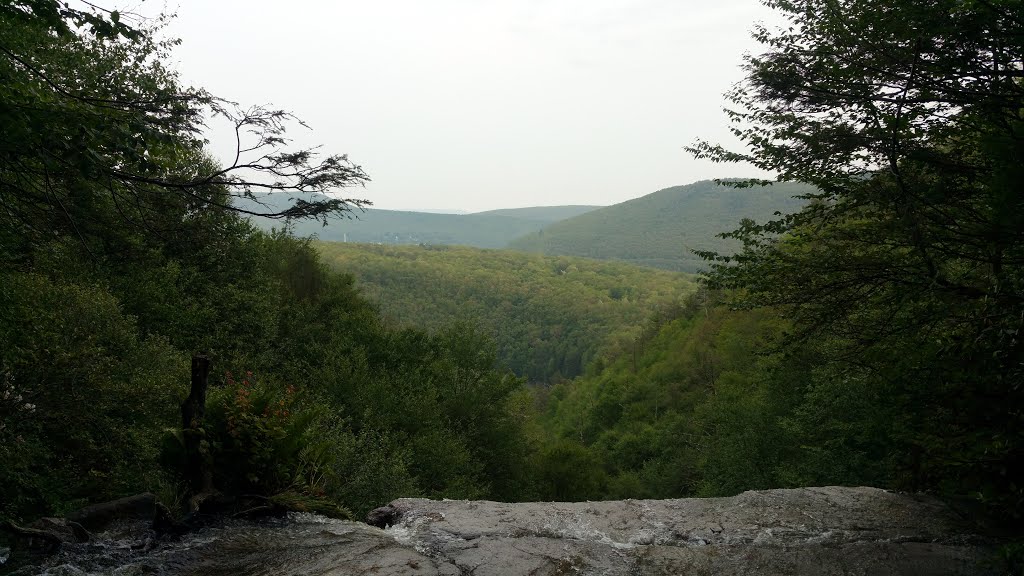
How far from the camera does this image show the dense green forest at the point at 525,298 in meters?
113

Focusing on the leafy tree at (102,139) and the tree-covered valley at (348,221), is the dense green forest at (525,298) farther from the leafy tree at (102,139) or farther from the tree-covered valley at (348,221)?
the leafy tree at (102,139)

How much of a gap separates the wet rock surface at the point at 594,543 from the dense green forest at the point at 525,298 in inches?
3281

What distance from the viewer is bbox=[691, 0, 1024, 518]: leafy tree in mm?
5379

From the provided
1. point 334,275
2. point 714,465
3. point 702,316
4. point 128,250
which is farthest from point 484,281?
point 128,250

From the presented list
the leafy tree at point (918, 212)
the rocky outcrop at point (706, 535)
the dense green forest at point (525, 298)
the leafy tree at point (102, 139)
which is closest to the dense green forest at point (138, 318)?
the leafy tree at point (102, 139)

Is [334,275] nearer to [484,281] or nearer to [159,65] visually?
[159,65]


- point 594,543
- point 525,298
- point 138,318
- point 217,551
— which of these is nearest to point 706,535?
point 594,543

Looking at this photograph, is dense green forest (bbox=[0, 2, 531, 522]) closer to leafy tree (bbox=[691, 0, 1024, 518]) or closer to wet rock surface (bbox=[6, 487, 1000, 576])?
wet rock surface (bbox=[6, 487, 1000, 576])

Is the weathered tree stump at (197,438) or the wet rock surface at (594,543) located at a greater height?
the weathered tree stump at (197,438)

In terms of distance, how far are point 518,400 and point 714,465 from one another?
1060 cm

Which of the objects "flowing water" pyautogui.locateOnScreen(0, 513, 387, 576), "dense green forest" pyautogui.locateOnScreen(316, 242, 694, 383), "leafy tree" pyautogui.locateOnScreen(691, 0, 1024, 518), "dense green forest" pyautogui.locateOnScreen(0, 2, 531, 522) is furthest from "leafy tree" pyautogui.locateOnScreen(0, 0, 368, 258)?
"dense green forest" pyautogui.locateOnScreen(316, 242, 694, 383)

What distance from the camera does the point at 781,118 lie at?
8.06 m

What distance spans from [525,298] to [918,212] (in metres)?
131

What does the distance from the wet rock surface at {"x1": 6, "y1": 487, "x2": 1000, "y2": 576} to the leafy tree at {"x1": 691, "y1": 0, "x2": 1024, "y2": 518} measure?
0.78 meters
